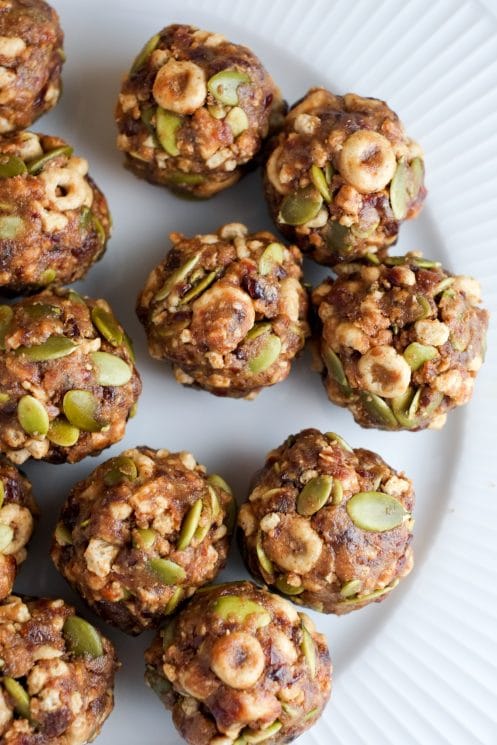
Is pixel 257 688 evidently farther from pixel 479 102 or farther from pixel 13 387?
pixel 479 102

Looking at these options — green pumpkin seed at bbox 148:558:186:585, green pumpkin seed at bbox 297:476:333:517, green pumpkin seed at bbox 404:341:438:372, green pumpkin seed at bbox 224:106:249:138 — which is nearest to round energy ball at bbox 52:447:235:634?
green pumpkin seed at bbox 148:558:186:585

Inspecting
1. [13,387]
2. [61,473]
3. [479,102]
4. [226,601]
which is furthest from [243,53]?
[226,601]

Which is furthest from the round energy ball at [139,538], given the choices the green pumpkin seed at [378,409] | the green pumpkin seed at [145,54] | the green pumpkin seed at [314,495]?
the green pumpkin seed at [145,54]

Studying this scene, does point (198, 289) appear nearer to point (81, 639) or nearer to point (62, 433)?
point (62, 433)

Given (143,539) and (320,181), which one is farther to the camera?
(320,181)

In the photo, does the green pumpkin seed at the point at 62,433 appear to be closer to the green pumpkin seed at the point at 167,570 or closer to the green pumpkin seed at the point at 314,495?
the green pumpkin seed at the point at 167,570

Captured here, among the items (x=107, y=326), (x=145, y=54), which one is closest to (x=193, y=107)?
(x=145, y=54)
